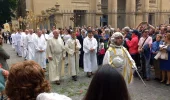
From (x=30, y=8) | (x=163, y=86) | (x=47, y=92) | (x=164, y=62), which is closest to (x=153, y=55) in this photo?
(x=164, y=62)

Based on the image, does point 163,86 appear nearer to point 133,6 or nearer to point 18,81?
point 18,81

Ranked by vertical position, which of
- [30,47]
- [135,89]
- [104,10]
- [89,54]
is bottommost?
[135,89]

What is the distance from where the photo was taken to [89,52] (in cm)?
1096

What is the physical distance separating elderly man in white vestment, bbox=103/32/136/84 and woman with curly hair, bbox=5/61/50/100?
3.57 m

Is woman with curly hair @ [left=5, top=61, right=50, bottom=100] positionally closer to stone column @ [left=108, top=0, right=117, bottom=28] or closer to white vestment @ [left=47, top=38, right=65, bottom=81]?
white vestment @ [left=47, top=38, right=65, bottom=81]

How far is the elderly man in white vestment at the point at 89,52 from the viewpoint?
35.1 ft

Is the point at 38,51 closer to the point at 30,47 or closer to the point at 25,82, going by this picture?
the point at 30,47

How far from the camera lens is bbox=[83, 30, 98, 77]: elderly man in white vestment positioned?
35.1 feet

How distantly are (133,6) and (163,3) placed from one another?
8.27m

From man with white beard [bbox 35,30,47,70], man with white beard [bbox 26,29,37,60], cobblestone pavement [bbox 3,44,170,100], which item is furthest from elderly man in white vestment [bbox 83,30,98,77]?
man with white beard [bbox 26,29,37,60]

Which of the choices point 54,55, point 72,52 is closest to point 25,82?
point 54,55

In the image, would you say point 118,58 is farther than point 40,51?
No

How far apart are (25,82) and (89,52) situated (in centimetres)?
862

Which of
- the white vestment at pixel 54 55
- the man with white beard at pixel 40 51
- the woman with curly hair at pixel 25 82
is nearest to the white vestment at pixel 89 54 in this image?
the white vestment at pixel 54 55
